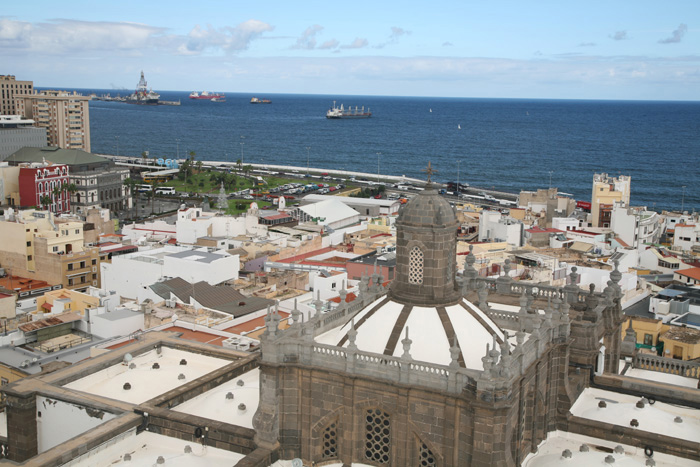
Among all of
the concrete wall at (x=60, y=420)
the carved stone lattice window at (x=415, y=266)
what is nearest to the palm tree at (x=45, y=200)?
the concrete wall at (x=60, y=420)

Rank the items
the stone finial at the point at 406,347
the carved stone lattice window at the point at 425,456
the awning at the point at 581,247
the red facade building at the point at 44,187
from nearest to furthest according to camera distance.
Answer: the stone finial at the point at 406,347
the carved stone lattice window at the point at 425,456
the awning at the point at 581,247
the red facade building at the point at 44,187

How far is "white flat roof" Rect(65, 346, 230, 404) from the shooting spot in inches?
1204

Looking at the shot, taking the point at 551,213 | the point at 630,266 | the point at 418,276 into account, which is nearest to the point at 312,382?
the point at 418,276

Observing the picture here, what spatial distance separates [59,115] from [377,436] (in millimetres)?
181287

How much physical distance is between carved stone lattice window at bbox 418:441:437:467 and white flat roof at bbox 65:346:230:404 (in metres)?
12.8

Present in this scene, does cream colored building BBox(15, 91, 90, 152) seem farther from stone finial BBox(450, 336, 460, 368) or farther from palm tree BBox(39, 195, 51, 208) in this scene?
stone finial BBox(450, 336, 460, 368)

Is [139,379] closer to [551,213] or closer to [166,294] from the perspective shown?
[166,294]

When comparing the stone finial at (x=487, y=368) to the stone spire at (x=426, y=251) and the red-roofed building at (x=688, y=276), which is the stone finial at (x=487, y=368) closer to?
the stone spire at (x=426, y=251)

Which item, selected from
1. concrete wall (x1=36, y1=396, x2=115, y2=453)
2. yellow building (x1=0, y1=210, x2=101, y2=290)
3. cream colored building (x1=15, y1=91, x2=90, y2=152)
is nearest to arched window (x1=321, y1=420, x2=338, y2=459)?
concrete wall (x1=36, y1=396, x2=115, y2=453)

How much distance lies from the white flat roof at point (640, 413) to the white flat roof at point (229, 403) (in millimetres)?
12464

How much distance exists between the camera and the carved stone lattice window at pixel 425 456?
22.5m

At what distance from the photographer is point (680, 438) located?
25.5 meters

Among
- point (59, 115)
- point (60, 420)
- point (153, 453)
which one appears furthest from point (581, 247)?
point (59, 115)

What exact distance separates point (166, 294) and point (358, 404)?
34.7 meters
